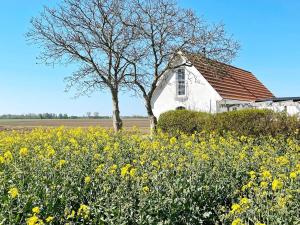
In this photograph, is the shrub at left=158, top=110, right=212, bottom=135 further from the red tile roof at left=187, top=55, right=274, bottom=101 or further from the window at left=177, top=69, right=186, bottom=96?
the window at left=177, top=69, right=186, bottom=96

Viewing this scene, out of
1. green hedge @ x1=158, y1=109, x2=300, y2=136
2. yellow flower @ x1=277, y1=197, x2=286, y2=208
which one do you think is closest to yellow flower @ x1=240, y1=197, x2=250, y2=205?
yellow flower @ x1=277, y1=197, x2=286, y2=208

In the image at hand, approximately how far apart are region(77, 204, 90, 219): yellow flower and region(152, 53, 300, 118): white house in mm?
18742

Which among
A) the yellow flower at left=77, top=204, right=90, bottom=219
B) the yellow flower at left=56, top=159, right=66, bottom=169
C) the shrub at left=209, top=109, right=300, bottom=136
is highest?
the shrub at left=209, top=109, right=300, bottom=136

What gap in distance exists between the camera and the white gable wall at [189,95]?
2542 cm

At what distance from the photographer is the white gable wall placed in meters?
25.4

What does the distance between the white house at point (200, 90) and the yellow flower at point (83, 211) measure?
18.7m

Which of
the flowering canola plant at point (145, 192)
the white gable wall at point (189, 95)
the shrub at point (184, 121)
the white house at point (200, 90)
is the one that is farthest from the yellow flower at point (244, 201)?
the white gable wall at point (189, 95)

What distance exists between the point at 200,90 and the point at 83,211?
73.3 feet

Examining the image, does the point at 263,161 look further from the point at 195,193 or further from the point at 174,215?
the point at 174,215

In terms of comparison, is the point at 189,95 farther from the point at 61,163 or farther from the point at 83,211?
the point at 83,211

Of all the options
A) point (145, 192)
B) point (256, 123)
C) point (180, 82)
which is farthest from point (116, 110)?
point (145, 192)

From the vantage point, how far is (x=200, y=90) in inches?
1027

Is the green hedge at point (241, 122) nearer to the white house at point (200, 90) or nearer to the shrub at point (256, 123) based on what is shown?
the shrub at point (256, 123)

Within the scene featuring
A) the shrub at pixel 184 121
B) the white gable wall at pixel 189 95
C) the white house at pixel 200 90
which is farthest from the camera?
the white gable wall at pixel 189 95
